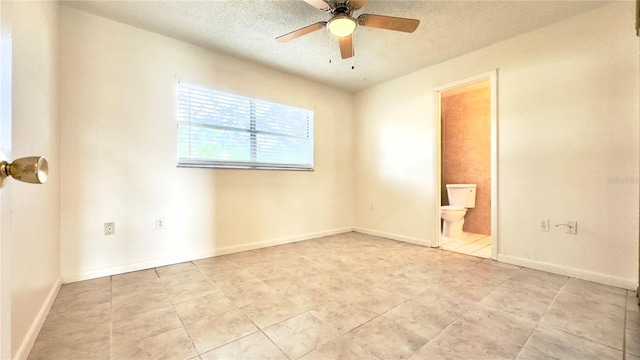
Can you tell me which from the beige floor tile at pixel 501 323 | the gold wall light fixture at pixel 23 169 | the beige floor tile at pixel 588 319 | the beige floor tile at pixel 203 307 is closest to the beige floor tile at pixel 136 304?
the beige floor tile at pixel 203 307

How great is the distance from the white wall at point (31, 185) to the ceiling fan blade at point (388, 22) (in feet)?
6.54

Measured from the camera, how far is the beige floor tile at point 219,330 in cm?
134

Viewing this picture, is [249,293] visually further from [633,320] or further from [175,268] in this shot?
[633,320]

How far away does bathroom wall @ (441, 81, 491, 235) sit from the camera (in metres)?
4.09

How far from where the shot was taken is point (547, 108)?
7.86 feet

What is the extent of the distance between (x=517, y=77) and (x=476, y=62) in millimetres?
467

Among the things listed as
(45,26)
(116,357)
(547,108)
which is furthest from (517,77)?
(45,26)

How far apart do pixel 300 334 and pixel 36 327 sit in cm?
145

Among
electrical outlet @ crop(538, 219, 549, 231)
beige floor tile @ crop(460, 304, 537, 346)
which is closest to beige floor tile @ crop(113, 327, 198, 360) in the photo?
beige floor tile @ crop(460, 304, 537, 346)

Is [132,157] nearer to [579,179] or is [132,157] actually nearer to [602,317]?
[602,317]

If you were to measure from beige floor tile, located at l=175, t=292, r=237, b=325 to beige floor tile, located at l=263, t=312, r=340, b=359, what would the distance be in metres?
0.42

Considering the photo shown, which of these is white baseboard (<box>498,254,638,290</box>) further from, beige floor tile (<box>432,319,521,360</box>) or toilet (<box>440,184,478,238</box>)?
beige floor tile (<box>432,319,521,360</box>)

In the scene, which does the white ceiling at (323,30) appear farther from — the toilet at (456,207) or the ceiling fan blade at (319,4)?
the toilet at (456,207)

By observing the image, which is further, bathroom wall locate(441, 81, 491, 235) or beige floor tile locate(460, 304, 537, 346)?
bathroom wall locate(441, 81, 491, 235)
